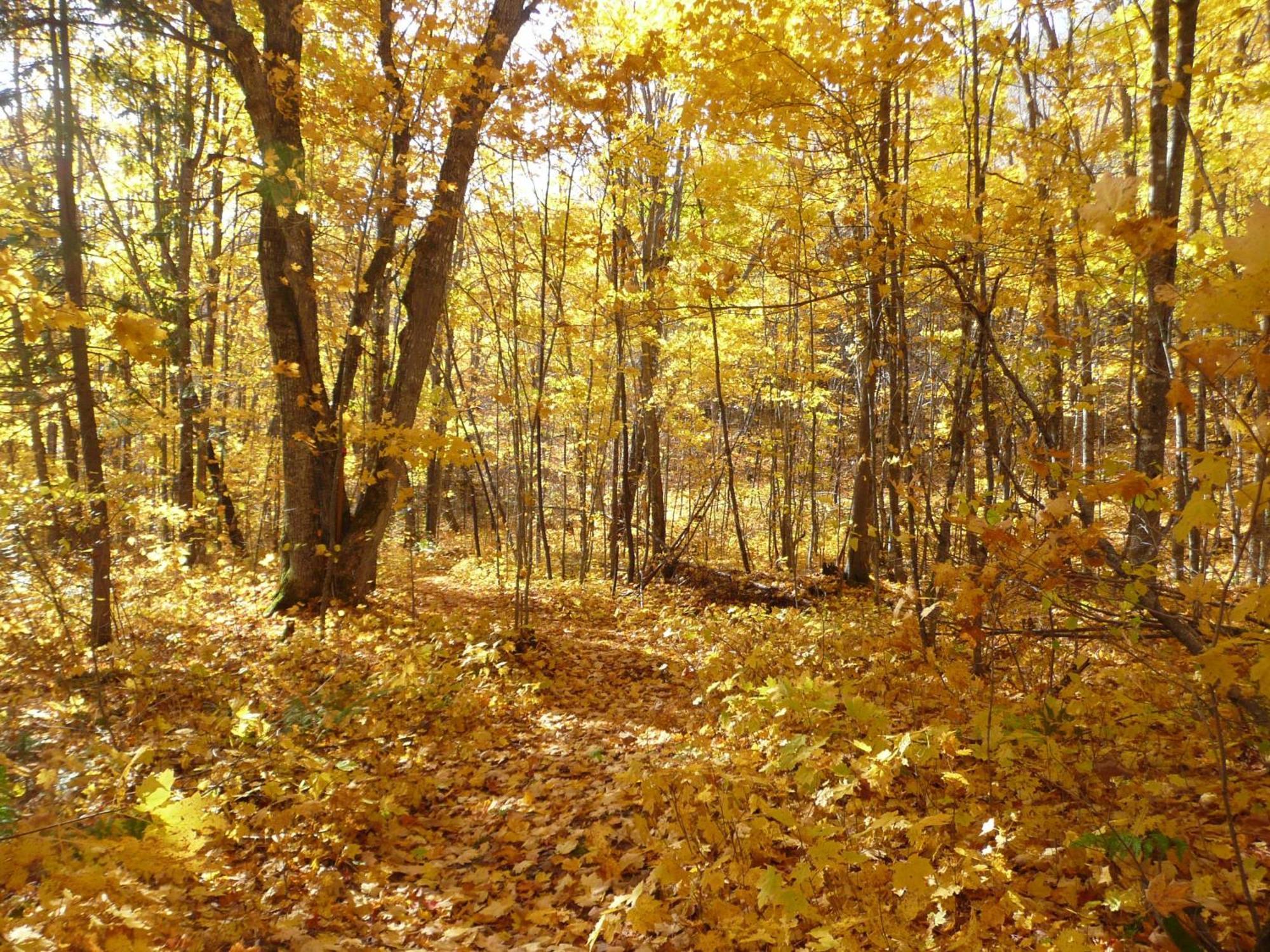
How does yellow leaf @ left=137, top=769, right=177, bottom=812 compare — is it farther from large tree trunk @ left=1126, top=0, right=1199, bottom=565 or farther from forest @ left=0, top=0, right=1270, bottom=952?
large tree trunk @ left=1126, top=0, right=1199, bottom=565

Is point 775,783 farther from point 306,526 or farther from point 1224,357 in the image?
point 306,526

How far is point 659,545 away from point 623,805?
7.34 m

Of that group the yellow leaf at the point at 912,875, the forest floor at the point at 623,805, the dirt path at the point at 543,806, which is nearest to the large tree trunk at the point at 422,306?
the forest floor at the point at 623,805

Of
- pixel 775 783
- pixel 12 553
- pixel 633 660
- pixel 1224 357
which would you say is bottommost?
pixel 633 660

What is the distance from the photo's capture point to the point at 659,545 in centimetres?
1109

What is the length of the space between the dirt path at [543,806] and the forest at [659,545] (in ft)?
0.12

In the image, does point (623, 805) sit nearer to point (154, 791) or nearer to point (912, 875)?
point (912, 875)

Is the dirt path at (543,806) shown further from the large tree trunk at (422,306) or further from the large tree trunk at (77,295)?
the large tree trunk at (77,295)

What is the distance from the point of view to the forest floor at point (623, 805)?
2457 mm

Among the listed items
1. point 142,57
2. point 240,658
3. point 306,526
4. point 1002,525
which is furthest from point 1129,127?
point 142,57

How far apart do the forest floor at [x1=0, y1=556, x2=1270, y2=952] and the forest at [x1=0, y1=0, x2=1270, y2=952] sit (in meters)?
0.03

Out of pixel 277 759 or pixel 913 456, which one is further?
pixel 913 456

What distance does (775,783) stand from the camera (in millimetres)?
3549

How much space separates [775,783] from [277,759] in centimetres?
284
